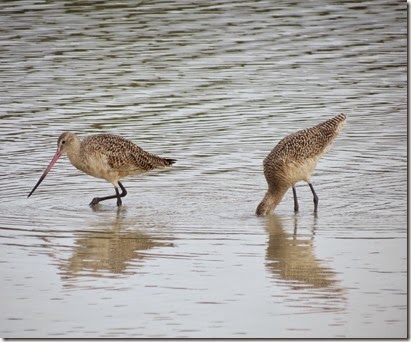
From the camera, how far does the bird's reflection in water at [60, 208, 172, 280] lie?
7.89 metres

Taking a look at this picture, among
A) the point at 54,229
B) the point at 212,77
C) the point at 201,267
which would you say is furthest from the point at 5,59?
the point at 201,267

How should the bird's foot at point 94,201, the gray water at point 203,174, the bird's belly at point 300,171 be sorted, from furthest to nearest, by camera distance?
the bird's foot at point 94,201 < the bird's belly at point 300,171 < the gray water at point 203,174

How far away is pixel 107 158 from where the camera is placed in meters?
10.4

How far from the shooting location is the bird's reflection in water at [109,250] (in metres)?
7.89

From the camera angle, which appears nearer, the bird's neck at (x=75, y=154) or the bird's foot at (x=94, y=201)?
the bird's foot at (x=94, y=201)

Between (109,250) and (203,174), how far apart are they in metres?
2.46

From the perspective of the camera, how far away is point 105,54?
50.7 feet

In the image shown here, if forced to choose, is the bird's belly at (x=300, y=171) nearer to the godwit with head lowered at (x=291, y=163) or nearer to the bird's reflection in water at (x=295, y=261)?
the godwit with head lowered at (x=291, y=163)

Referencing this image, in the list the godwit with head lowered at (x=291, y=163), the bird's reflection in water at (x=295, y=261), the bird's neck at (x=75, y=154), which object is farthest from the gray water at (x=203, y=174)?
the bird's neck at (x=75, y=154)

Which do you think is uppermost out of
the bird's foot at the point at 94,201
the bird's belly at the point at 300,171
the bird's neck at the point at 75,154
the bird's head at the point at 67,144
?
the bird's head at the point at 67,144

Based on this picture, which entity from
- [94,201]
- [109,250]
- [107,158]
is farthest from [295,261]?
[107,158]

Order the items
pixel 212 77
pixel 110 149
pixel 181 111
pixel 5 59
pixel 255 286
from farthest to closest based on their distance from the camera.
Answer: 1. pixel 5 59
2. pixel 212 77
3. pixel 181 111
4. pixel 110 149
5. pixel 255 286

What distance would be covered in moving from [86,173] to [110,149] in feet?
1.01

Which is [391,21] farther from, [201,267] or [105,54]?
[201,267]
